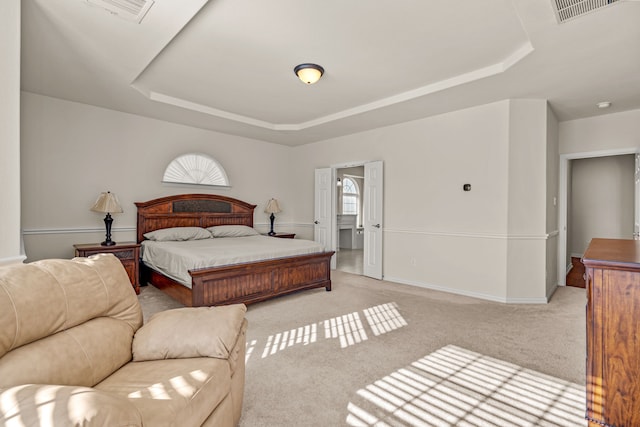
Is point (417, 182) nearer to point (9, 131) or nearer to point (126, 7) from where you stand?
point (126, 7)

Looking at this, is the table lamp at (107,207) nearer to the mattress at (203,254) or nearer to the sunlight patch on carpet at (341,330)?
the mattress at (203,254)

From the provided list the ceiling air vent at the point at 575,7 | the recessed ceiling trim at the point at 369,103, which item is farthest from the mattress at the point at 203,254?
the ceiling air vent at the point at 575,7

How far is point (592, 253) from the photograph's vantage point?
5.01ft

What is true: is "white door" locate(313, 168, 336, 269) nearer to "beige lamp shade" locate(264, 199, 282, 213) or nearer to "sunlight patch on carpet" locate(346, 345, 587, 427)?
"beige lamp shade" locate(264, 199, 282, 213)

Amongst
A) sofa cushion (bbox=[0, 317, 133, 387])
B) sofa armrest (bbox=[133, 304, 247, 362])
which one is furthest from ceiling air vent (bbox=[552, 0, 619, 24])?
sofa cushion (bbox=[0, 317, 133, 387])

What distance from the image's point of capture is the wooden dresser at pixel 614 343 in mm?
1280

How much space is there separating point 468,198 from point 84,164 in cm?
527

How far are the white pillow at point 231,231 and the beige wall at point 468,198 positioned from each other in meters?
2.38

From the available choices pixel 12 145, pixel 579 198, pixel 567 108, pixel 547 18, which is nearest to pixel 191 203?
pixel 12 145

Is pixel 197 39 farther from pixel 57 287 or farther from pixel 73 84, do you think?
pixel 57 287

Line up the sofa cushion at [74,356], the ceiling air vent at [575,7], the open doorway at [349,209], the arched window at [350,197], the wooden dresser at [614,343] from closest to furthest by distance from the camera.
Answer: the sofa cushion at [74,356] < the wooden dresser at [614,343] < the ceiling air vent at [575,7] < the open doorway at [349,209] < the arched window at [350,197]

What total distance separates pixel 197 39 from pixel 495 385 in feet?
11.5

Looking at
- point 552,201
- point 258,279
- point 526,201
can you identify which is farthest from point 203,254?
Result: point 552,201

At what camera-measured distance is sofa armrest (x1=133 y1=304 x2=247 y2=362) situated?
4.89 feet
